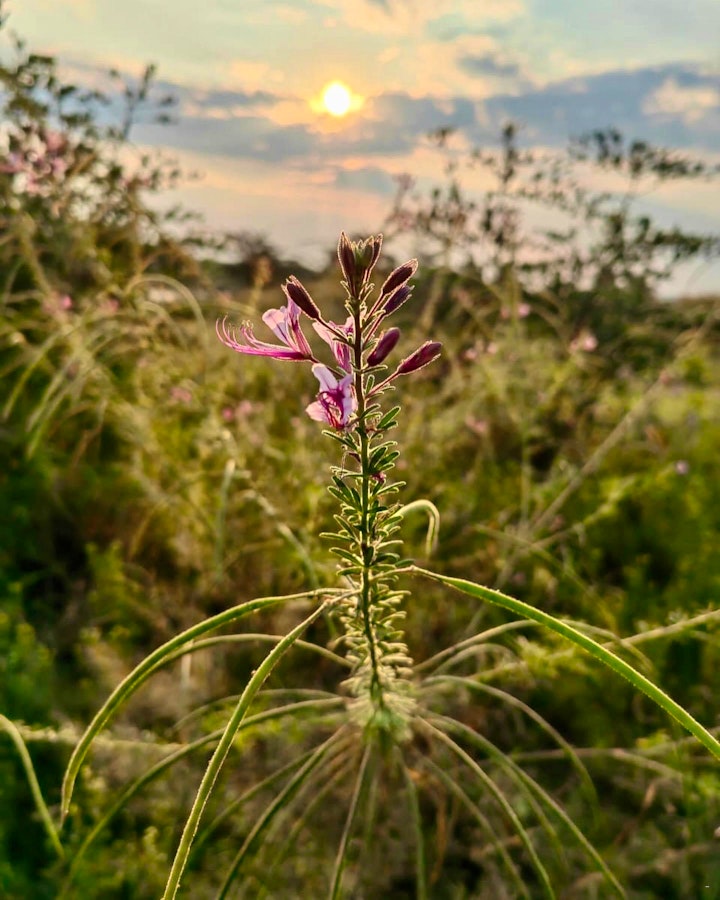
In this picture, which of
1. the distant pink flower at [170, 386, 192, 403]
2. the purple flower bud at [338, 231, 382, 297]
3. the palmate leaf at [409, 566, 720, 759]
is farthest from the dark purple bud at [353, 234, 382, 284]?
the distant pink flower at [170, 386, 192, 403]

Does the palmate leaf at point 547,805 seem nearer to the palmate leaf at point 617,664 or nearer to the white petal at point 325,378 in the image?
the palmate leaf at point 617,664

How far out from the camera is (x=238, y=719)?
0.51 metres

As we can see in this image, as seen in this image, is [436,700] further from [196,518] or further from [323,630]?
[196,518]

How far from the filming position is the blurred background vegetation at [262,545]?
4.98 ft

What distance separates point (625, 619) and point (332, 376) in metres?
1.71

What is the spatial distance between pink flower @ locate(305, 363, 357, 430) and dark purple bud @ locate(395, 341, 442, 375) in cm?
4

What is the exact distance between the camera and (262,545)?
1.50 m

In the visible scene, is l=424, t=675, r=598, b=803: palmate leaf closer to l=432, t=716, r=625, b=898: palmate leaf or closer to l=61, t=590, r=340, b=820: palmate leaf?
l=432, t=716, r=625, b=898: palmate leaf

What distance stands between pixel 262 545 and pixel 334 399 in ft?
3.03

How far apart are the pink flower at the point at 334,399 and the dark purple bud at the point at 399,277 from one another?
79mm

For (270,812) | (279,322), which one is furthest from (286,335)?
(270,812)

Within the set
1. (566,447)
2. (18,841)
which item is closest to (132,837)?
(18,841)

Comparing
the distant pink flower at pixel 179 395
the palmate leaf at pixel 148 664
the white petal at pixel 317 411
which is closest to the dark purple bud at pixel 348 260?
the white petal at pixel 317 411

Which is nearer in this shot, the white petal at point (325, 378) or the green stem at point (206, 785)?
the green stem at point (206, 785)
